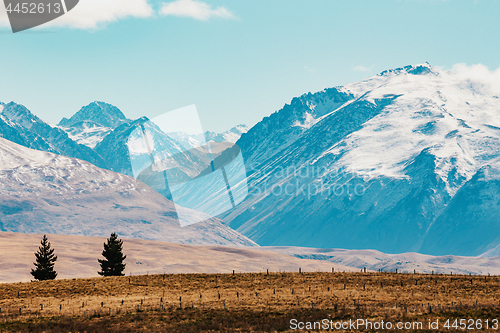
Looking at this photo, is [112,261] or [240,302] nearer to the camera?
[240,302]

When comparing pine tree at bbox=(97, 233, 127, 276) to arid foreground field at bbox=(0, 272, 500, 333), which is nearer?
arid foreground field at bbox=(0, 272, 500, 333)

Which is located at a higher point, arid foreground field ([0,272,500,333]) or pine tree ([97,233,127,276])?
pine tree ([97,233,127,276])

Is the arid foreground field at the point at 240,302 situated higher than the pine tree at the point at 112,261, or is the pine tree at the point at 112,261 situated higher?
the pine tree at the point at 112,261

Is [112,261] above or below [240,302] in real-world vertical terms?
above

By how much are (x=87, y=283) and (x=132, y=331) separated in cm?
3065

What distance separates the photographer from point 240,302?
5631 cm

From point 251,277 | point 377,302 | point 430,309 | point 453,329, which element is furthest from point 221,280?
point 453,329

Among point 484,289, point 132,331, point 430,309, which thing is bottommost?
point 132,331

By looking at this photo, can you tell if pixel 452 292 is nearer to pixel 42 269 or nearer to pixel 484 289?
pixel 484 289

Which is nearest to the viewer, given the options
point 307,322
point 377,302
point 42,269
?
point 307,322

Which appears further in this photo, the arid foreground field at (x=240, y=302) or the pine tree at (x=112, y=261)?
the pine tree at (x=112, y=261)

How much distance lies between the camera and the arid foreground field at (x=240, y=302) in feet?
155

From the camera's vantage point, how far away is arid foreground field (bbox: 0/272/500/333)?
155ft

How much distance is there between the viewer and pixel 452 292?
61188 millimetres
